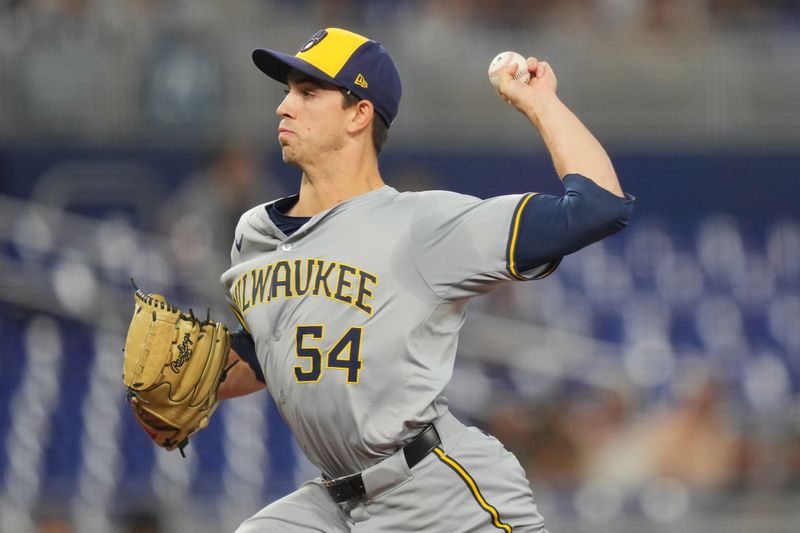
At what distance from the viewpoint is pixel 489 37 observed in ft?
32.3

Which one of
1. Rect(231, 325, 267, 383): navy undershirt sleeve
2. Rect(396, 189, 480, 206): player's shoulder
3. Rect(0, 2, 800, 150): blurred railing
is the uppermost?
Rect(0, 2, 800, 150): blurred railing

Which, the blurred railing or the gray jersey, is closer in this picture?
the gray jersey

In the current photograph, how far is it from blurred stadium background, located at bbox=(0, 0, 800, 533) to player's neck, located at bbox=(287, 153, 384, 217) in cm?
304

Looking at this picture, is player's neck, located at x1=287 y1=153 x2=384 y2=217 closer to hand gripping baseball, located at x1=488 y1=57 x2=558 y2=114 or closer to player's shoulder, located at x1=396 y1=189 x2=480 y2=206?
player's shoulder, located at x1=396 y1=189 x2=480 y2=206

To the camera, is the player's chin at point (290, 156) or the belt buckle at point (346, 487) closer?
the belt buckle at point (346, 487)

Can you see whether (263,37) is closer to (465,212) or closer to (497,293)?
(497,293)

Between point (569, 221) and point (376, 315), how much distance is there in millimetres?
506

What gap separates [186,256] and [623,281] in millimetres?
2995

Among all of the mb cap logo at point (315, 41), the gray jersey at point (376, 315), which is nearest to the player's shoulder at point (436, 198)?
the gray jersey at point (376, 315)

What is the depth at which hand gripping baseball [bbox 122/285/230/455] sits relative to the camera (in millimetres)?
3514

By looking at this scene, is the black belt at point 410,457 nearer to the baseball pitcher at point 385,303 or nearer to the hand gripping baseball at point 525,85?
the baseball pitcher at point 385,303

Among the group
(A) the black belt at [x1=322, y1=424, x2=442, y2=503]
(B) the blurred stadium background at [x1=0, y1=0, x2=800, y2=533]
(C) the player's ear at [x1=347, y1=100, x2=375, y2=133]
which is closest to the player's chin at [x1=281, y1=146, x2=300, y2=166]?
(C) the player's ear at [x1=347, y1=100, x2=375, y2=133]

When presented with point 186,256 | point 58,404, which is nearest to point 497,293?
point 186,256

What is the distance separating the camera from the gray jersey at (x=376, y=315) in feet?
10.7
